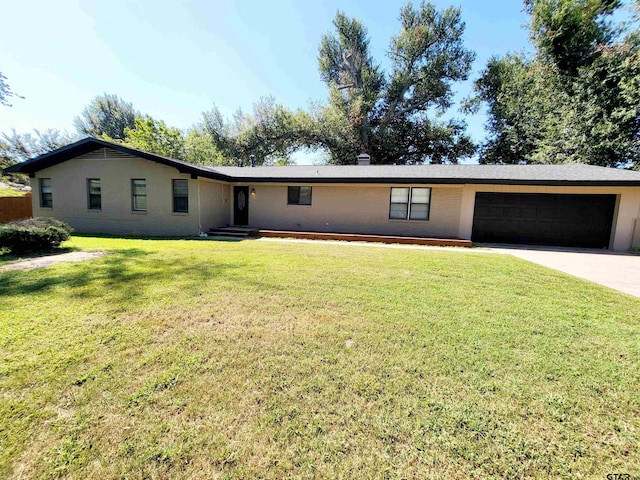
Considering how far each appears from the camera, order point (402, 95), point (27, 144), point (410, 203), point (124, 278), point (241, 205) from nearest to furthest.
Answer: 1. point (124, 278)
2. point (410, 203)
3. point (241, 205)
4. point (402, 95)
5. point (27, 144)

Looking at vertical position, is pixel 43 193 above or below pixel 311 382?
above

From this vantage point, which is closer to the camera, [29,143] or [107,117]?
[29,143]

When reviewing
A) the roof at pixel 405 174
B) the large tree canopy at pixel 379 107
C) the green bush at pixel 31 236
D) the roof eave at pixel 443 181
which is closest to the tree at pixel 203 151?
the large tree canopy at pixel 379 107

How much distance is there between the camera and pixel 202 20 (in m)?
12.3

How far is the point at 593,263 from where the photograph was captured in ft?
24.0

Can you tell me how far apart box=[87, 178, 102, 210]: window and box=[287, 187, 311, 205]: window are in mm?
7924

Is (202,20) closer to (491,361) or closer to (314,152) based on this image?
(314,152)

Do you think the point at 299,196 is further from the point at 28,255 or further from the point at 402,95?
the point at 402,95

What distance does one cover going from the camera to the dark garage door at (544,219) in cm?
980

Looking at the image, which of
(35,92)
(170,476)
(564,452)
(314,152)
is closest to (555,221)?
(564,452)

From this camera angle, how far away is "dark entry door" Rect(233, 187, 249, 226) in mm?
12688

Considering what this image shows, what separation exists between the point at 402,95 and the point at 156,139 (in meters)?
21.7

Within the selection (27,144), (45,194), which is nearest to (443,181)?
(45,194)

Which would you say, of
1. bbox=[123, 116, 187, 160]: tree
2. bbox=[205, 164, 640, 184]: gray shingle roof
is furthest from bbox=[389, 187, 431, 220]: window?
bbox=[123, 116, 187, 160]: tree
